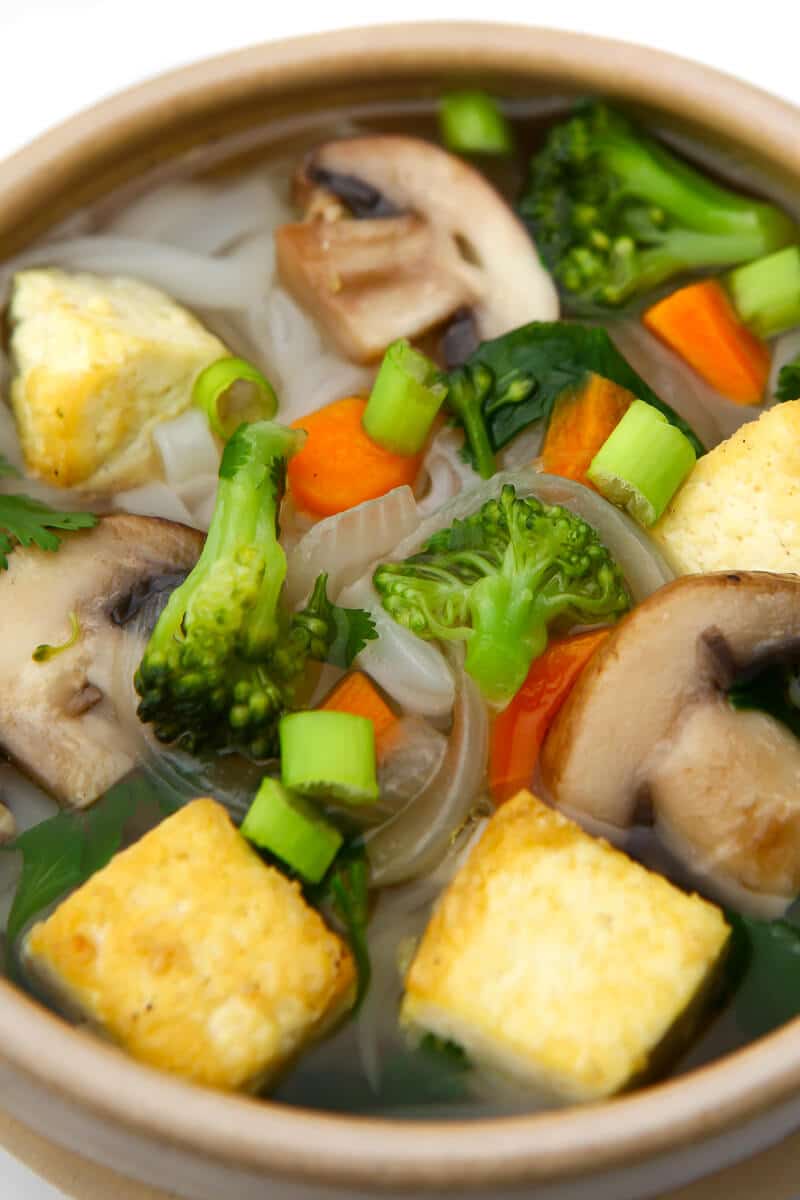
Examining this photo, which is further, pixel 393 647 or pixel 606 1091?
pixel 393 647

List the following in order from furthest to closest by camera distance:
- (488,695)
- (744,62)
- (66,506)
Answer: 1. (744,62)
2. (66,506)
3. (488,695)

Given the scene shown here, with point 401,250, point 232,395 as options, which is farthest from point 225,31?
point 232,395

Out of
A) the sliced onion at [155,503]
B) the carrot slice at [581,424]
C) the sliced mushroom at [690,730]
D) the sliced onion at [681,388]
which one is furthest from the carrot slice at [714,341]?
the sliced onion at [155,503]

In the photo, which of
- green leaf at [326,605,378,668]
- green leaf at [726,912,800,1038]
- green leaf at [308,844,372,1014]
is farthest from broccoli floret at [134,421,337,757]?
green leaf at [726,912,800,1038]

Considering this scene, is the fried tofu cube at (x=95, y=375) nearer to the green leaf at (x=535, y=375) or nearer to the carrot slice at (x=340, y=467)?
the carrot slice at (x=340, y=467)

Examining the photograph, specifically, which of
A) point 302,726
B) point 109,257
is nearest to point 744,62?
point 109,257

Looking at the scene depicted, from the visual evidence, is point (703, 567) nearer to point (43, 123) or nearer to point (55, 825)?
point (55, 825)

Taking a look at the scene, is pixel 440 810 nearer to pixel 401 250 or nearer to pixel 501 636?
pixel 501 636
